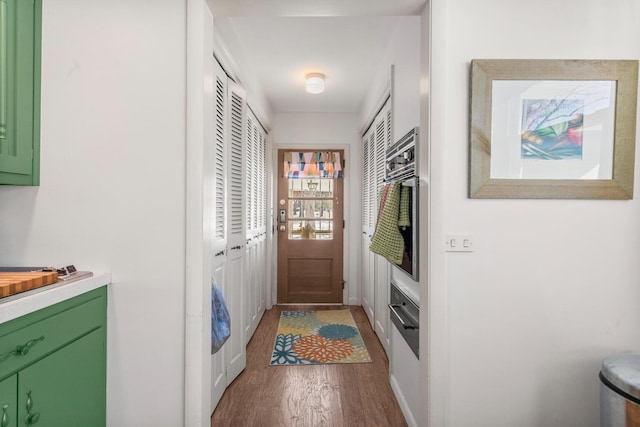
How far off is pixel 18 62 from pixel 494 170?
1.94 meters

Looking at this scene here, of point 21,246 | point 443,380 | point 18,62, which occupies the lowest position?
point 443,380

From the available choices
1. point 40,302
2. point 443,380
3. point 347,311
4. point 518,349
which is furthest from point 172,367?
point 347,311

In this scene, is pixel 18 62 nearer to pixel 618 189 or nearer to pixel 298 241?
pixel 618 189

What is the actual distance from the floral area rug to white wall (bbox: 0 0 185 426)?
4.79 feet

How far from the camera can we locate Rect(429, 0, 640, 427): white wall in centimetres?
144

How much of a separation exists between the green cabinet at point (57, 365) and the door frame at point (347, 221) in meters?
3.05

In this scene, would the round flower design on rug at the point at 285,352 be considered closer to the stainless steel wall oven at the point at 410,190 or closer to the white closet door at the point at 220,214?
the white closet door at the point at 220,214

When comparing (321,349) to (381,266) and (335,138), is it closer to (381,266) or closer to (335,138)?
(381,266)

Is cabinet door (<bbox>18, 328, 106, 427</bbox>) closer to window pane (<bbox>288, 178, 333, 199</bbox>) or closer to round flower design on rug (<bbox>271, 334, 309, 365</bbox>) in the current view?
round flower design on rug (<bbox>271, 334, 309, 365</bbox>)

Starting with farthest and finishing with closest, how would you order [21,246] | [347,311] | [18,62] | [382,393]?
[347,311]
[382,393]
[21,246]
[18,62]

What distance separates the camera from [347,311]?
4117 mm

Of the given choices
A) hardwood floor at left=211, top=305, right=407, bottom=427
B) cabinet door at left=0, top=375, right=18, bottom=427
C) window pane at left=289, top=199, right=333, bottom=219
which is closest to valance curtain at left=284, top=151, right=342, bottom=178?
window pane at left=289, top=199, right=333, bottom=219

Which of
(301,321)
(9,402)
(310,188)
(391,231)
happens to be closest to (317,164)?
(310,188)

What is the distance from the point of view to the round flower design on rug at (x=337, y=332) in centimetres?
327
